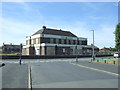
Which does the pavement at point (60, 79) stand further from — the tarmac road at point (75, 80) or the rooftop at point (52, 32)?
the rooftop at point (52, 32)

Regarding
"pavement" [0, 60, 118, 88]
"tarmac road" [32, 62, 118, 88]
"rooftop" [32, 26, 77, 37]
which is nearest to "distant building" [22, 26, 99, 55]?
"rooftop" [32, 26, 77, 37]

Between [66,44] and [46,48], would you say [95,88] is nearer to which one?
[46,48]

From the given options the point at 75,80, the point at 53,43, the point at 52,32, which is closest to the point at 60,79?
the point at 75,80

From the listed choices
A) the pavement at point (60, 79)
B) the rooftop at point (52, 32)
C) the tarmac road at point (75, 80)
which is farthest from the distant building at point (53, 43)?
the tarmac road at point (75, 80)

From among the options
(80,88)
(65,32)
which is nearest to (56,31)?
(65,32)

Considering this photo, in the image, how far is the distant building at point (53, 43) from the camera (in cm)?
7231

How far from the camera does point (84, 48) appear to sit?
8625 centimetres

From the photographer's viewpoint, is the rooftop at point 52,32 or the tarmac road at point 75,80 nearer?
the tarmac road at point 75,80

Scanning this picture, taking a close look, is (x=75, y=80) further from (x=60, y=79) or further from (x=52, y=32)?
(x=52, y=32)

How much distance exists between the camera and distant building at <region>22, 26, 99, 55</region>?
237 feet

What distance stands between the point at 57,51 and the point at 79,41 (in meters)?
20.4

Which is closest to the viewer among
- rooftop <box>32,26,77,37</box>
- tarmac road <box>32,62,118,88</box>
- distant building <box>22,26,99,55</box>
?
tarmac road <box>32,62,118,88</box>

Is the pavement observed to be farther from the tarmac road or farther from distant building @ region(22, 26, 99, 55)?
distant building @ region(22, 26, 99, 55)

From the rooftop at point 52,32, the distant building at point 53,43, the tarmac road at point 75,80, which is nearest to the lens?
the tarmac road at point 75,80
